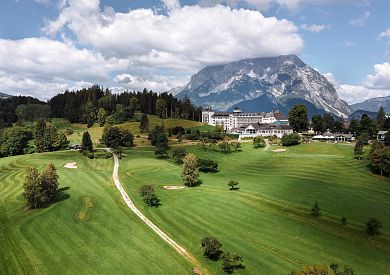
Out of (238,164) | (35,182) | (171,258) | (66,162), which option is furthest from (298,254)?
(66,162)

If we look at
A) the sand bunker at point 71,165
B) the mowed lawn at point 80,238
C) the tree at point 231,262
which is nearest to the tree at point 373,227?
the tree at point 231,262

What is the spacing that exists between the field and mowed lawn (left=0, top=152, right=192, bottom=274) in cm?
17

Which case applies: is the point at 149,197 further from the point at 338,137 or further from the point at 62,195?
the point at 338,137

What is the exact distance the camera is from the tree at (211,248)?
5962 centimetres

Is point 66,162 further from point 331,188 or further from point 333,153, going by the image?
point 333,153

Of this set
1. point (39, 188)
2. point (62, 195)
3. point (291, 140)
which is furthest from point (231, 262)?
point (291, 140)

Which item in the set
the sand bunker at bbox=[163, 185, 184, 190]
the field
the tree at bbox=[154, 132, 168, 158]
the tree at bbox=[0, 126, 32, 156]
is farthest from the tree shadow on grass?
the tree at bbox=[0, 126, 32, 156]

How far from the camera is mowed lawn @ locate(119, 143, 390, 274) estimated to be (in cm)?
6231

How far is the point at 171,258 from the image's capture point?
5991cm

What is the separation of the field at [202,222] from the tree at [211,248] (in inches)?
63.5

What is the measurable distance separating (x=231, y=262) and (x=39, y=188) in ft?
150

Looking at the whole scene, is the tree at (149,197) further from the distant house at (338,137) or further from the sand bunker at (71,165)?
the distant house at (338,137)

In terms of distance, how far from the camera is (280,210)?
82.2 metres

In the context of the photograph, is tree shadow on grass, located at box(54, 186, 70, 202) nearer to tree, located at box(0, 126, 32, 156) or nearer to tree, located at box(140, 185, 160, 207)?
tree, located at box(140, 185, 160, 207)
